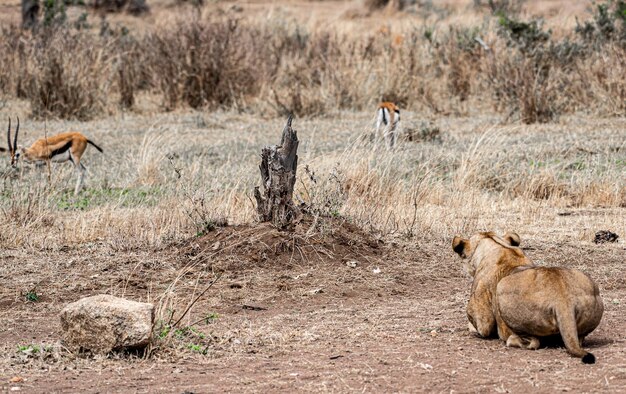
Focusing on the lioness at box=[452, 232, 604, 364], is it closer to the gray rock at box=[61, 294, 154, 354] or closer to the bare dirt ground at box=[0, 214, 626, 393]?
the bare dirt ground at box=[0, 214, 626, 393]

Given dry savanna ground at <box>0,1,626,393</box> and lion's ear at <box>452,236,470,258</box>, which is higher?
lion's ear at <box>452,236,470,258</box>

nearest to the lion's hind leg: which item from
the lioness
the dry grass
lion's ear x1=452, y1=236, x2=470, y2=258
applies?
the lioness

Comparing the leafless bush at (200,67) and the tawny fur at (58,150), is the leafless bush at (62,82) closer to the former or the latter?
the leafless bush at (200,67)

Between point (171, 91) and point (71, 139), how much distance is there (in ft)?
18.3

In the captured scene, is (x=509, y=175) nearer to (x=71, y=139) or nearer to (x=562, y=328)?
(x=71, y=139)

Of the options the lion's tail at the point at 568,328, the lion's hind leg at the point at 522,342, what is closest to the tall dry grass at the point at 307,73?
the lion's hind leg at the point at 522,342

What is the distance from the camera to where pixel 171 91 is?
1844 cm

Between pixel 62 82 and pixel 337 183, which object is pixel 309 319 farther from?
pixel 62 82

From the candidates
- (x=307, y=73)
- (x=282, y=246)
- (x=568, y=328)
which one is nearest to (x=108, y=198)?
(x=282, y=246)

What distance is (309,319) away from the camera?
255 inches

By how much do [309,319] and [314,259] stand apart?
4.55 feet

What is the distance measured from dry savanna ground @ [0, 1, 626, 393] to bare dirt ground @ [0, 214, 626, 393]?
17 millimetres

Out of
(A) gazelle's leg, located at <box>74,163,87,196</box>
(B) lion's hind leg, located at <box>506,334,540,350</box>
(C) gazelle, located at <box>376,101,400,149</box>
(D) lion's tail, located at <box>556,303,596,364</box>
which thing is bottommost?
(A) gazelle's leg, located at <box>74,163,87,196</box>

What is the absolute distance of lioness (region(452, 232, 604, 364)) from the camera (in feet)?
16.8
